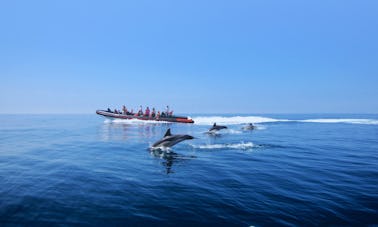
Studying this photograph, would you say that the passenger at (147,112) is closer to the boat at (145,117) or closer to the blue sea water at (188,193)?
the boat at (145,117)

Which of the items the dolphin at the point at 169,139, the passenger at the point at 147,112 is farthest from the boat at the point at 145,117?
the dolphin at the point at 169,139

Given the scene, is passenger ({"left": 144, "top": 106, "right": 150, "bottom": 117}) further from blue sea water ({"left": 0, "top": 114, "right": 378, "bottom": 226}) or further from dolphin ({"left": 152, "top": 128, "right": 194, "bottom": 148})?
blue sea water ({"left": 0, "top": 114, "right": 378, "bottom": 226})

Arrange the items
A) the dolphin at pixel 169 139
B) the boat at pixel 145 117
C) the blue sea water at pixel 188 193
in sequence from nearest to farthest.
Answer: the blue sea water at pixel 188 193, the dolphin at pixel 169 139, the boat at pixel 145 117

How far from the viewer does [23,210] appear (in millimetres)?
7719

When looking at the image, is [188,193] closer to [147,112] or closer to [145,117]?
[145,117]

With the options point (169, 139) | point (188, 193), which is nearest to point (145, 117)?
point (169, 139)

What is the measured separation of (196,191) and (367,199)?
22.5 ft

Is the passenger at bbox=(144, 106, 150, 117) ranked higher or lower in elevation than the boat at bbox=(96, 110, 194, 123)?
higher

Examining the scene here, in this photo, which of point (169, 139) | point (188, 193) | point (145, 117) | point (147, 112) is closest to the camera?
point (188, 193)

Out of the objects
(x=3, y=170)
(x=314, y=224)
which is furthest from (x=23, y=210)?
(x=314, y=224)

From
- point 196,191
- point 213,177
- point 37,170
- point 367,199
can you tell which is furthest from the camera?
point 37,170

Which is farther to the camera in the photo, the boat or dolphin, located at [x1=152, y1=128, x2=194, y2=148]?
the boat

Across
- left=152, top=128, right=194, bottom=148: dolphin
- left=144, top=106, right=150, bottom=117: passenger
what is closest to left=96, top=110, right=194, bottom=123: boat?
left=144, top=106, right=150, bottom=117: passenger

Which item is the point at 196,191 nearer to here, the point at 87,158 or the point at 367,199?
the point at 367,199
